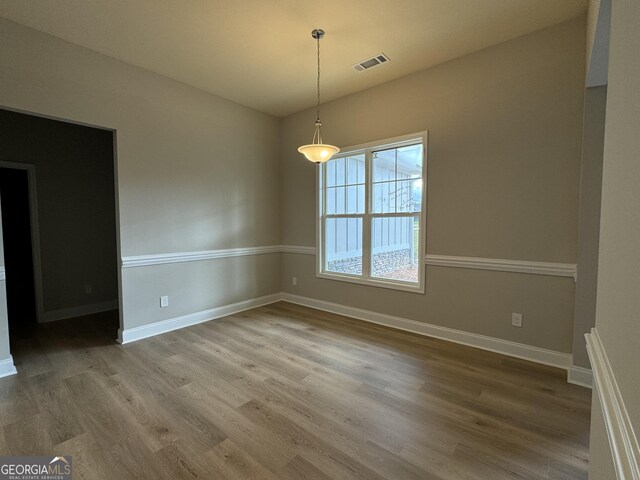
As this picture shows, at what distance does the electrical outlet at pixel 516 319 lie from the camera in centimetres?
275

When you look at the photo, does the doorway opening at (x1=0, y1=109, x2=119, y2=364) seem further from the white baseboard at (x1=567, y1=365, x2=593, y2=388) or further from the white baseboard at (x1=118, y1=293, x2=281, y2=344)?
the white baseboard at (x1=567, y1=365, x2=593, y2=388)

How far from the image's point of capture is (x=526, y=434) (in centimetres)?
178

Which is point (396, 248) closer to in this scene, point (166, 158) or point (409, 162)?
point (409, 162)

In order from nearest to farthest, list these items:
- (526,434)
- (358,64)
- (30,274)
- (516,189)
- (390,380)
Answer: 1. (526,434)
2. (390,380)
3. (516,189)
4. (358,64)
5. (30,274)

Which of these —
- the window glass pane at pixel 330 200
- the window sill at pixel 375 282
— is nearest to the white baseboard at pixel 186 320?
the window sill at pixel 375 282

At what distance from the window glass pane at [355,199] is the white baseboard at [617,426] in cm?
314

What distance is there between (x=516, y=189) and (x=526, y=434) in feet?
6.56

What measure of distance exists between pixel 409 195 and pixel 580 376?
7.32ft

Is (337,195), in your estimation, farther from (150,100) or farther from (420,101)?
(150,100)

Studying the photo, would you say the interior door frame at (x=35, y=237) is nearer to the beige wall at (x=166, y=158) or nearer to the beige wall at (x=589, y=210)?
the beige wall at (x=166, y=158)

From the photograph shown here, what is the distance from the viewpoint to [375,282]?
374 centimetres

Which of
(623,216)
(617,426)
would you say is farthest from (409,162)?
(617,426)

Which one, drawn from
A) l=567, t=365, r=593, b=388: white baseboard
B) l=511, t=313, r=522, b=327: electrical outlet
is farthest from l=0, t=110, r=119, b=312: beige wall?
→ l=567, t=365, r=593, b=388: white baseboard

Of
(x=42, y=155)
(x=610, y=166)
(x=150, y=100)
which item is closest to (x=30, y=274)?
(x=42, y=155)
